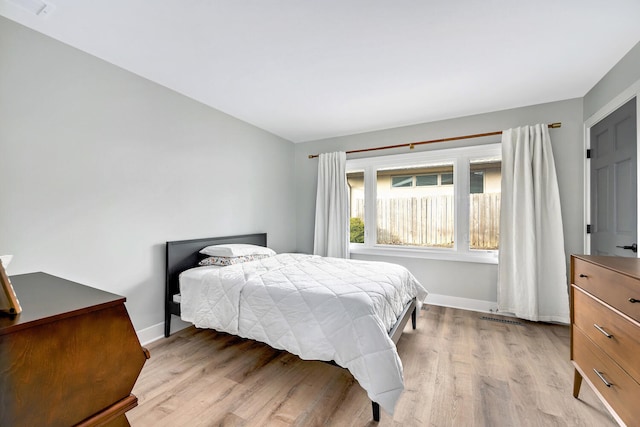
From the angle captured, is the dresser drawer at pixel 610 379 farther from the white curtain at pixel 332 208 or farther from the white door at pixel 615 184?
the white curtain at pixel 332 208

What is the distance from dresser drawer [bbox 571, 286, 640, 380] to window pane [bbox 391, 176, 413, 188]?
230 cm

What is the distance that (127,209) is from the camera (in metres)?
2.34

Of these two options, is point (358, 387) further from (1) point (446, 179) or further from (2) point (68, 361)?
(1) point (446, 179)

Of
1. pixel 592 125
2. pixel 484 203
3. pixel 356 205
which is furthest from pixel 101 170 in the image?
pixel 592 125

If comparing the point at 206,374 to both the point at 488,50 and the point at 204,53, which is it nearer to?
the point at 204,53

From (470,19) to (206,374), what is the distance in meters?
2.97

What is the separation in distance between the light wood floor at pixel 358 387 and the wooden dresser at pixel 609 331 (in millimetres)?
306

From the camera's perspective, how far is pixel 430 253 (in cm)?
362

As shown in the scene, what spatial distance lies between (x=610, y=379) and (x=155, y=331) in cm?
317

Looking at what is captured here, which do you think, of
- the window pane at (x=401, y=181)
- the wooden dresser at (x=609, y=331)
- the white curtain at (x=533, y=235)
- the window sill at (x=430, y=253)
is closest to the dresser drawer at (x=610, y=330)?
the wooden dresser at (x=609, y=331)

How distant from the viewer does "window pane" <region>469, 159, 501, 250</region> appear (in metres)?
3.30

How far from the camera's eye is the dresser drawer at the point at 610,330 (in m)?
1.18

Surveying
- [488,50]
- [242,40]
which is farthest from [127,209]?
[488,50]

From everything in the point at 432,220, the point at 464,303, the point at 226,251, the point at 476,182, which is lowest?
the point at 464,303
